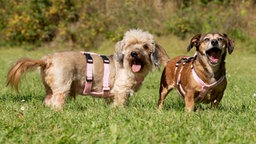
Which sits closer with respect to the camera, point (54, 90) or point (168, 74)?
point (54, 90)

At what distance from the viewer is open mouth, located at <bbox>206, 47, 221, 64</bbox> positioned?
7.33 meters

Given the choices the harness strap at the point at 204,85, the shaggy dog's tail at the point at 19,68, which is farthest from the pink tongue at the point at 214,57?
the shaggy dog's tail at the point at 19,68

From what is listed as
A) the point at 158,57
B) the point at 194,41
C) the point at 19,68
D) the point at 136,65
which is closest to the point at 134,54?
the point at 136,65

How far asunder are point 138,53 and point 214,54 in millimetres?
1142

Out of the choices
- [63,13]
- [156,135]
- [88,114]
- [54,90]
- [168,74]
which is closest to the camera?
[156,135]

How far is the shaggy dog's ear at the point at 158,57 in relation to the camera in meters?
8.03

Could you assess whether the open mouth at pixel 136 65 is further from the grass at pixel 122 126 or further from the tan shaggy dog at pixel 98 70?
the grass at pixel 122 126

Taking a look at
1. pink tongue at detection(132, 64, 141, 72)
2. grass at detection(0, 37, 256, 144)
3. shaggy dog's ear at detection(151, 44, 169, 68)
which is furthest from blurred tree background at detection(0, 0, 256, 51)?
grass at detection(0, 37, 256, 144)

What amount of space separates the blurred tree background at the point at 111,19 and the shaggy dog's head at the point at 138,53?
583 inches

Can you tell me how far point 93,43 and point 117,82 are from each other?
619 inches

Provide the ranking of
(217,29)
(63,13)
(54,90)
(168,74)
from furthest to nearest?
(63,13), (217,29), (168,74), (54,90)

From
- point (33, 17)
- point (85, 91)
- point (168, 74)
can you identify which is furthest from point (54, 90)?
point (33, 17)

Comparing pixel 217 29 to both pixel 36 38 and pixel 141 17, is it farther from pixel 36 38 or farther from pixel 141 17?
pixel 36 38

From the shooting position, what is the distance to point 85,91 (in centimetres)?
791
